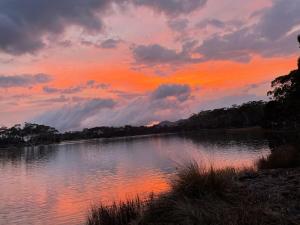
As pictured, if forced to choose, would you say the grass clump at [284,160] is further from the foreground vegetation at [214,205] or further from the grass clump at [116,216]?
the grass clump at [116,216]

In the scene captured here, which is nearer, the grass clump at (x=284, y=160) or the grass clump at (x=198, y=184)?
the grass clump at (x=198, y=184)

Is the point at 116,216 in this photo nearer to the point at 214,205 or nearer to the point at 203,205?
the point at 203,205

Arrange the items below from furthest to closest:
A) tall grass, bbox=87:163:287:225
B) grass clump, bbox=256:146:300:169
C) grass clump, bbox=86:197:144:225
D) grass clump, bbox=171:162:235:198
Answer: grass clump, bbox=256:146:300:169 < grass clump, bbox=86:197:144:225 < grass clump, bbox=171:162:235:198 < tall grass, bbox=87:163:287:225

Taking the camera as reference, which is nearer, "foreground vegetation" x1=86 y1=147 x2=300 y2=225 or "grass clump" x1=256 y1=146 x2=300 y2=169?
"foreground vegetation" x1=86 y1=147 x2=300 y2=225

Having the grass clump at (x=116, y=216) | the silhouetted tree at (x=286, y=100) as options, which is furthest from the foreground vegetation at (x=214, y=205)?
the silhouetted tree at (x=286, y=100)

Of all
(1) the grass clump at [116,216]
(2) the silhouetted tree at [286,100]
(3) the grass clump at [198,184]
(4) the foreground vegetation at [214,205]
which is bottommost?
(1) the grass clump at [116,216]

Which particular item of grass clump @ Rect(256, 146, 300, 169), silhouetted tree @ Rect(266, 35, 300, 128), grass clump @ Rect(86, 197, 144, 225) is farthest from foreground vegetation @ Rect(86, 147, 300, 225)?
silhouetted tree @ Rect(266, 35, 300, 128)

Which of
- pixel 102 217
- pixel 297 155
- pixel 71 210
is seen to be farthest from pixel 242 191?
pixel 71 210

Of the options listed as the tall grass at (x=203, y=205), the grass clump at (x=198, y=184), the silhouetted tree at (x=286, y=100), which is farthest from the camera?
the silhouetted tree at (x=286, y=100)

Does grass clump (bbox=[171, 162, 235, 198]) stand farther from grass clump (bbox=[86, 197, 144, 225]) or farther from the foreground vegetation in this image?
grass clump (bbox=[86, 197, 144, 225])

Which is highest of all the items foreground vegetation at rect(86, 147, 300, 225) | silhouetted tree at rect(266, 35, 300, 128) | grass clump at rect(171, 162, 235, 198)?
silhouetted tree at rect(266, 35, 300, 128)

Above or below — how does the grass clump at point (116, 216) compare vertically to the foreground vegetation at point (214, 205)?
below

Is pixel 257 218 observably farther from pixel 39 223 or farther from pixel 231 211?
pixel 39 223

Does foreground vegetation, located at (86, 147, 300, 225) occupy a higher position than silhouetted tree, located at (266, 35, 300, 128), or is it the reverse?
silhouetted tree, located at (266, 35, 300, 128)
